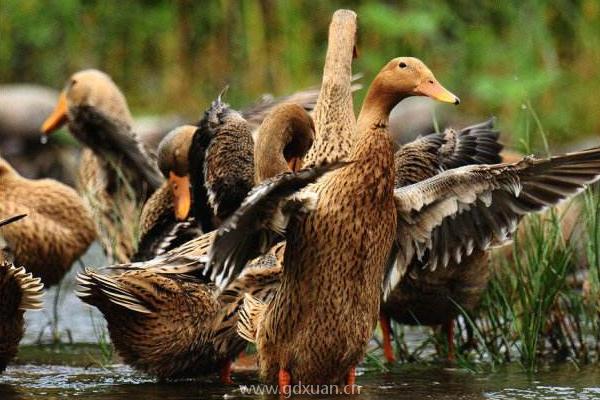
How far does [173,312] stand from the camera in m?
5.76

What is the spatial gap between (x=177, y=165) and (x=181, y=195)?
0.68 ft

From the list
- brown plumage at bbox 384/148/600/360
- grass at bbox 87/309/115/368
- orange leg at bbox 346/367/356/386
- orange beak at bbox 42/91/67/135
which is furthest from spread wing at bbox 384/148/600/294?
orange beak at bbox 42/91/67/135

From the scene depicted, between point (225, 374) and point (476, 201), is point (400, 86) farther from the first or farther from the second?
point (225, 374)

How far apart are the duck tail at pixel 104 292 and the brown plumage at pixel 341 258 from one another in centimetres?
57

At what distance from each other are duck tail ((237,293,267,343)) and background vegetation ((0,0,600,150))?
23.7ft

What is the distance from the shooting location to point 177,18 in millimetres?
13453

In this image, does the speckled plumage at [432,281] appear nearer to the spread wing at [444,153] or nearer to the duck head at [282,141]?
the spread wing at [444,153]

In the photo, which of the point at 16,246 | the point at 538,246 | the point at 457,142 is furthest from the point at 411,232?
the point at 16,246

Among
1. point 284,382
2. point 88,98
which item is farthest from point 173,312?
point 88,98

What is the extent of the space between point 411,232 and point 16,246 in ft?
8.17

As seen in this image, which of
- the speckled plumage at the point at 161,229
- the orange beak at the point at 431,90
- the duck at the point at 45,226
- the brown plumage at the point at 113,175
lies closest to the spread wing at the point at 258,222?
the orange beak at the point at 431,90

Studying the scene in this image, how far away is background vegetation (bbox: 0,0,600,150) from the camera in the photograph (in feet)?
42.7

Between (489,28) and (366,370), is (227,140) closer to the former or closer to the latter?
(366,370)

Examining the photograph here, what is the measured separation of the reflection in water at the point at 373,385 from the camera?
216 inches
